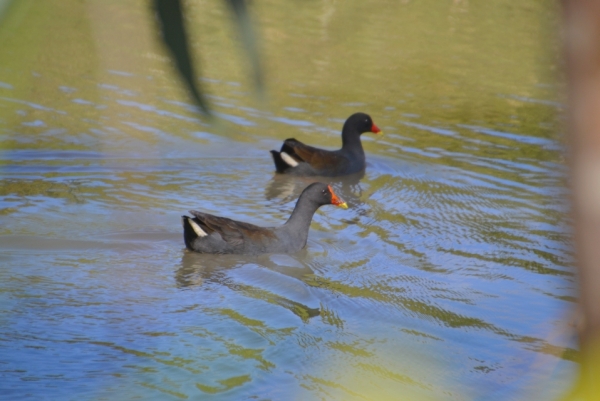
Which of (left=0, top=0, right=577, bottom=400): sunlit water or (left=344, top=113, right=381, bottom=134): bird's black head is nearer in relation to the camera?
(left=0, top=0, right=577, bottom=400): sunlit water

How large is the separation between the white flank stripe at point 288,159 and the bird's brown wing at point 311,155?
62 mm

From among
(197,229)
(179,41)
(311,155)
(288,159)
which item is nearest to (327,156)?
(311,155)

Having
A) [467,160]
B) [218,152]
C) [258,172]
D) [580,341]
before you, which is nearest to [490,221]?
[467,160]

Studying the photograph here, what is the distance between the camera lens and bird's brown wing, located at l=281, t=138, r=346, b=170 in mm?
10859

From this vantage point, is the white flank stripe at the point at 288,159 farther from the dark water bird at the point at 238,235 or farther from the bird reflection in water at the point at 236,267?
the bird reflection in water at the point at 236,267

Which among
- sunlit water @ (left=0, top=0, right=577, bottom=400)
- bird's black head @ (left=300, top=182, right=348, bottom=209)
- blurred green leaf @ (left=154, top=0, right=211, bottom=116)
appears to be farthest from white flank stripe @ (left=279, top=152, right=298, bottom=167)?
blurred green leaf @ (left=154, top=0, right=211, bottom=116)

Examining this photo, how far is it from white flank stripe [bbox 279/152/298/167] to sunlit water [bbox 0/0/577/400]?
23 cm

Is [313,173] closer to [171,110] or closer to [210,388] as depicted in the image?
[171,110]

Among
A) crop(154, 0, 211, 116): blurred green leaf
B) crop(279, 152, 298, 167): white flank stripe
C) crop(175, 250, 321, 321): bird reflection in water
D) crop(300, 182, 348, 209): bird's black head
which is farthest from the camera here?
crop(279, 152, 298, 167): white flank stripe

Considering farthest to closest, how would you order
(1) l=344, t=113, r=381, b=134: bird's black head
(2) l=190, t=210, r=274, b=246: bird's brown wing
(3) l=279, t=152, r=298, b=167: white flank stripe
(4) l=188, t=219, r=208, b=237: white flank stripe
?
(1) l=344, t=113, r=381, b=134: bird's black head, (3) l=279, t=152, r=298, b=167: white flank stripe, (2) l=190, t=210, r=274, b=246: bird's brown wing, (4) l=188, t=219, r=208, b=237: white flank stripe

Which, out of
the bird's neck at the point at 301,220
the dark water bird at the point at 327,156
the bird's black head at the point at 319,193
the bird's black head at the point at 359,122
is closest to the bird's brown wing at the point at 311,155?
the dark water bird at the point at 327,156

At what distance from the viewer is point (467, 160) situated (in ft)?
38.2

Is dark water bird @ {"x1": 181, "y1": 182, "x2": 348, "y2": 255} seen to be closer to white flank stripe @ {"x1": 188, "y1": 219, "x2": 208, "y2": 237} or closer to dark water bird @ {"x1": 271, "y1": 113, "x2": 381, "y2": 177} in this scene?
white flank stripe @ {"x1": 188, "y1": 219, "x2": 208, "y2": 237}

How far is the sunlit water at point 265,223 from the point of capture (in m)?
4.78
